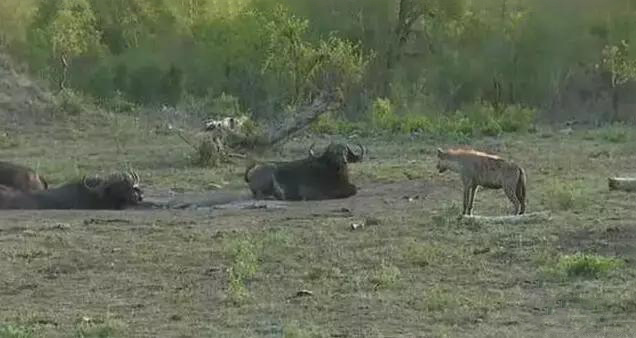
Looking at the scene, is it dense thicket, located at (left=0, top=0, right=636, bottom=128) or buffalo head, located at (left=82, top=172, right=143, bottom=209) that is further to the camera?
dense thicket, located at (left=0, top=0, right=636, bottom=128)

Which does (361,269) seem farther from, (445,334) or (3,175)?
(3,175)

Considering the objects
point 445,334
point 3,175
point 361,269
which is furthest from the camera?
point 3,175

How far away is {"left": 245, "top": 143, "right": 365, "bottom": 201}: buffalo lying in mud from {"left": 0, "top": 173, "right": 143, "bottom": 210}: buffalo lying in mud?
1.68 metres

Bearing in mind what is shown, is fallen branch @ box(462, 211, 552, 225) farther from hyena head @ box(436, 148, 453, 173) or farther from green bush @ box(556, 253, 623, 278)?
green bush @ box(556, 253, 623, 278)

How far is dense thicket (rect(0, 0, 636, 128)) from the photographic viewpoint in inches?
1554

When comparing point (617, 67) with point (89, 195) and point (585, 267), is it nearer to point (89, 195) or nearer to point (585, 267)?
point (89, 195)

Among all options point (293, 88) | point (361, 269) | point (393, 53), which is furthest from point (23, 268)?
point (393, 53)

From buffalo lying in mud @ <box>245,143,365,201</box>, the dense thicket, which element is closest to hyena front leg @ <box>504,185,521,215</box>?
buffalo lying in mud @ <box>245,143,365,201</box>

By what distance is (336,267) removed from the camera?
12242 mm

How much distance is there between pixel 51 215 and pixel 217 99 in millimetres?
21669

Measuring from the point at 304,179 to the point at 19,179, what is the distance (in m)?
3.88

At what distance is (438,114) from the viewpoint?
35.5 m

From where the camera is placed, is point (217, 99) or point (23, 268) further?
point (217, 99)

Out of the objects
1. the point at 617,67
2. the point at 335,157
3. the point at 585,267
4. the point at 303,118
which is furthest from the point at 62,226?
the point at 617,67
